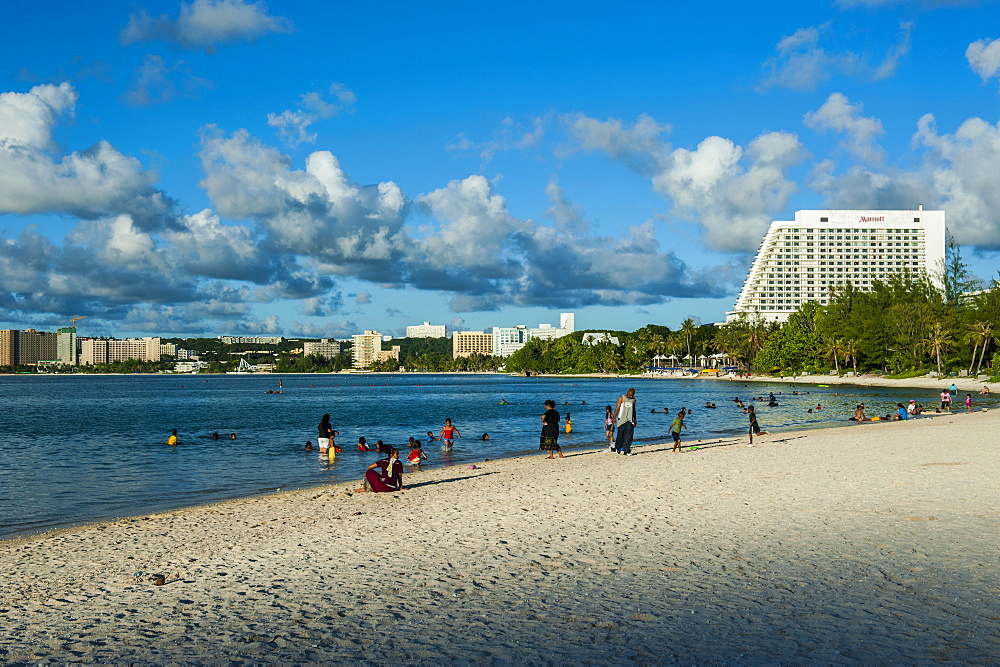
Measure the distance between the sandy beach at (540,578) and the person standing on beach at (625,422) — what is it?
22.7ft

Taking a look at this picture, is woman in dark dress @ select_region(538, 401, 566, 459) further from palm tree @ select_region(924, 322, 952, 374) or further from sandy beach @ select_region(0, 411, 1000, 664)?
palm tree @ select_region(924, 322, 952, 374)

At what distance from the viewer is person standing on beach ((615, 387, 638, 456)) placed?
82.1ft

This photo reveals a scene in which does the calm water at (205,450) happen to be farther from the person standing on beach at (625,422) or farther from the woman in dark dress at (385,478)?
the person standing on beach at (625,422)

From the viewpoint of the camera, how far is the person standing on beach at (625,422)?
82.1ft

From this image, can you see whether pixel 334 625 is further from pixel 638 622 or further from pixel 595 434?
pixel 595 434

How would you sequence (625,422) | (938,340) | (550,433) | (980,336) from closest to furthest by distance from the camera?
(625,422)
(550,433)
(980,336)
(938,340)

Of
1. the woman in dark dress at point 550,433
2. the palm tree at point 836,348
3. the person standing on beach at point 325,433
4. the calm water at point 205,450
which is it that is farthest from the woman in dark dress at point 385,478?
the palm tree at point 836,348

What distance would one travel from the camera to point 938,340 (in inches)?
4018

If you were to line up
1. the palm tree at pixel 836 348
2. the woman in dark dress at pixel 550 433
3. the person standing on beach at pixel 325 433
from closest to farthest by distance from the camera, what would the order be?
the woman in dark dress at pixel 550 433
the person standing on beach at pixel 325 433
the palm tree at pixel 836 348

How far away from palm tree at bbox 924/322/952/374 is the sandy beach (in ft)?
319


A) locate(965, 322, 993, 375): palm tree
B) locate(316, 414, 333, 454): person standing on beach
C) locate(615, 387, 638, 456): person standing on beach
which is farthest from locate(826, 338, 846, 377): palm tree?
locate(316, 414, 333, 454): person standing on beach

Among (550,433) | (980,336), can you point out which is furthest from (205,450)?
(980,336)

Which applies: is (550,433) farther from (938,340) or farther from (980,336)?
(938,340)

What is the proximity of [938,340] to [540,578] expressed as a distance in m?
→ 109
